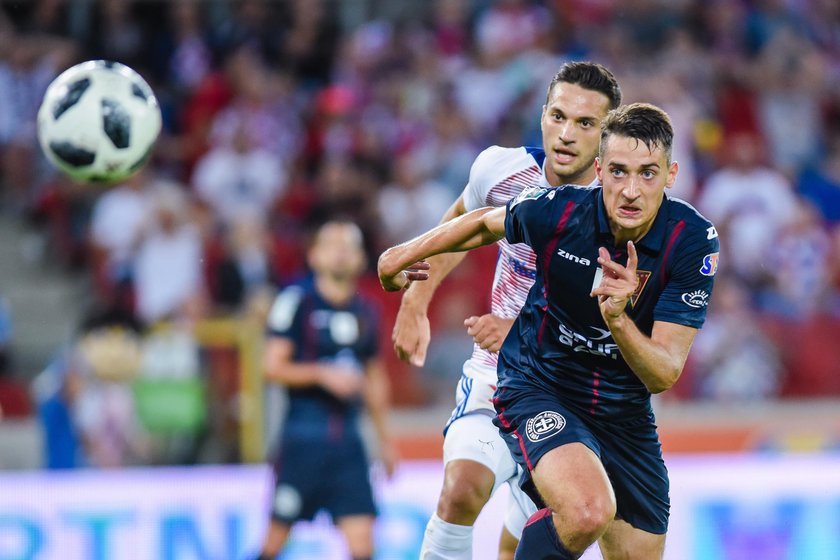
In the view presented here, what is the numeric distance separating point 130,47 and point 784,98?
6.05m

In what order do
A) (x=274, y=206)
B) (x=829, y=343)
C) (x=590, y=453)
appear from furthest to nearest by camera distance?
(x=274, y=206) → (x=829, y=343) → (x=590, y=453)

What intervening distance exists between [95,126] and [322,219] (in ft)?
13.6

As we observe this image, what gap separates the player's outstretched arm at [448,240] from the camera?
15.0 feet

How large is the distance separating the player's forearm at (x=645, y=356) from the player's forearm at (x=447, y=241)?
662 millimetres

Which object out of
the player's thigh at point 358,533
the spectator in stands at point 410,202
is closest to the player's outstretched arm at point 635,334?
the player's thigh at point 358,533

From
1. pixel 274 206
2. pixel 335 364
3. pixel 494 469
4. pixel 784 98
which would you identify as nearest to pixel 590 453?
pixel 494 469

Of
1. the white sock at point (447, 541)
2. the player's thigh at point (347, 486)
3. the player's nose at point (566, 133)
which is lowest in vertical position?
the player's thigh at point (347, 486)

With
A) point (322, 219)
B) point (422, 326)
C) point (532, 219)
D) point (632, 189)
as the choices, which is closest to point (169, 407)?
point (322, 219)

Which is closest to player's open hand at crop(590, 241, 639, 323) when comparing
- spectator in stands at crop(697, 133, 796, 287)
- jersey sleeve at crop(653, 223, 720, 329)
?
jersey sleeve at crop(653, 223, 720, 329)

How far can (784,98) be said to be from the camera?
12.1 m

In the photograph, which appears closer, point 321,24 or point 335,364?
point 335,364

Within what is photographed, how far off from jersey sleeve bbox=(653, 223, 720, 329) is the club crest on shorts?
48 cm

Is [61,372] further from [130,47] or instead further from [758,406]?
[758,406]

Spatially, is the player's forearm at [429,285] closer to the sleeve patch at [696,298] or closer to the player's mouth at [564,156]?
the player's mouth at [564,156]
